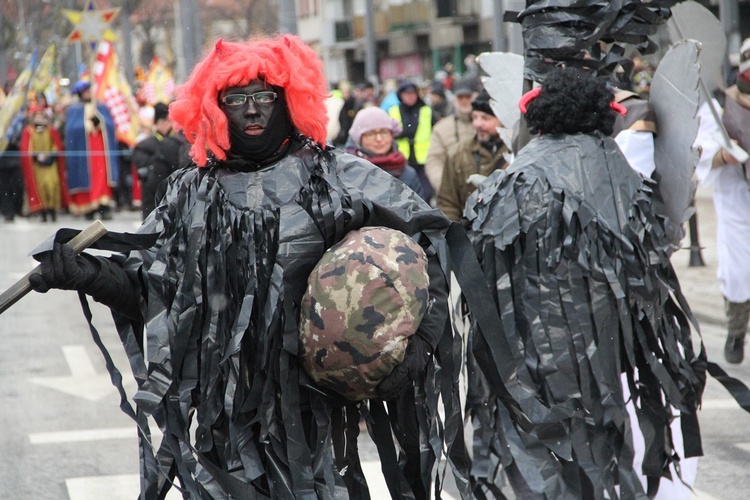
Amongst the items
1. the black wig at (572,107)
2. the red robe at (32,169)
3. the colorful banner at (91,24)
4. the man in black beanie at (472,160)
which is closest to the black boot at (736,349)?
the man in black beanie at (472,160)

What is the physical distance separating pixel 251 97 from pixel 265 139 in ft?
0.40

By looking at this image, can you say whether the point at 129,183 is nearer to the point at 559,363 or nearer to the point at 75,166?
the point at 75,166

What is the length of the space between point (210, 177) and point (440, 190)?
173 inches

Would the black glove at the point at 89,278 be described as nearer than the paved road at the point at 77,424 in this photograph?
Yes

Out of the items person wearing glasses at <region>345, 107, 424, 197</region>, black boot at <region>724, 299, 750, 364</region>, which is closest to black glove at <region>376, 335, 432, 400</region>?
person wearing glasses at <region>345, 107, 424, 197</region>

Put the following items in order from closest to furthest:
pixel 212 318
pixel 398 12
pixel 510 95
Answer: pixel 212 318
pixel 510 95
pixel 398 12

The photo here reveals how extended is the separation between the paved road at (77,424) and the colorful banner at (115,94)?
10.1 meters

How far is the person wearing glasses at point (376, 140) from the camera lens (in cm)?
723

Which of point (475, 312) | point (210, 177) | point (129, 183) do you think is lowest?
point (129, 183)

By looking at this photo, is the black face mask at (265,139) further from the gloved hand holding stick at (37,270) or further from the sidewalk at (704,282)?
the sidewalk at (704,282)

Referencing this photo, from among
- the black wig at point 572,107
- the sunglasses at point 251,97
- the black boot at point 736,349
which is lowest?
the black boot at point 736,349

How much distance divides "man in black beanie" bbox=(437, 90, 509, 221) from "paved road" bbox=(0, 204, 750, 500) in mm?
1886

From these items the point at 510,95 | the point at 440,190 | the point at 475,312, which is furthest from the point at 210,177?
the point at 440,190

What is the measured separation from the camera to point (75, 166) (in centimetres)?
1948
